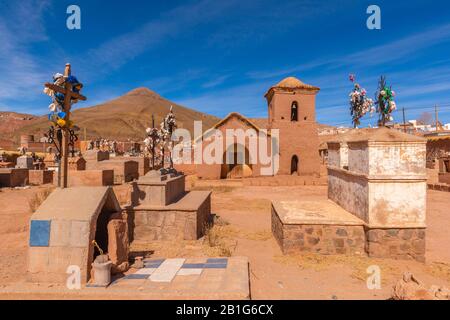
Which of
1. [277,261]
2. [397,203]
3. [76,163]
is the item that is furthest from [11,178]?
[397,203]

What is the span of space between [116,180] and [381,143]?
17.1 metres

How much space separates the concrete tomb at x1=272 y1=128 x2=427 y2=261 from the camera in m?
6.70

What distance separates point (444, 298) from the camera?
4.06 meters

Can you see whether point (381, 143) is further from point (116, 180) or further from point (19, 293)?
point (116, 180)

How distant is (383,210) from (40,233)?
6.94m

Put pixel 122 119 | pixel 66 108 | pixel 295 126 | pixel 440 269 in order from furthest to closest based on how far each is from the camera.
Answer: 1. pixel 122 119
2. pixel 295 126
3. pixel 66 108
4. pixel 440 269

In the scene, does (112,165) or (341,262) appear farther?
(112,165)

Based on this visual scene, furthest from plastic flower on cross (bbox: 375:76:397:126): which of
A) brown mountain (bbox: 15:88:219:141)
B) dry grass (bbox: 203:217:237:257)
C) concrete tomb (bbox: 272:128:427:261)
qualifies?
brown mountain (bbox: 15:88:219:141)

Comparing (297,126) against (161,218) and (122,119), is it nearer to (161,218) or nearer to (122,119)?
(161,218)

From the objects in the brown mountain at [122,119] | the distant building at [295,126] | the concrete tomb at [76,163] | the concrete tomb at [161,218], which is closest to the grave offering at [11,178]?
the concrete tomb at [76,163]

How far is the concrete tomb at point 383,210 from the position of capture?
670 cm

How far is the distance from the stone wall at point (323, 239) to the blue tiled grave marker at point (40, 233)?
16.4ft

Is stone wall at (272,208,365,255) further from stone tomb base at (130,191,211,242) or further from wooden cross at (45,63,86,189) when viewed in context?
wooden cross at (45,63,86,189)

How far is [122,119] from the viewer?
105 meters
